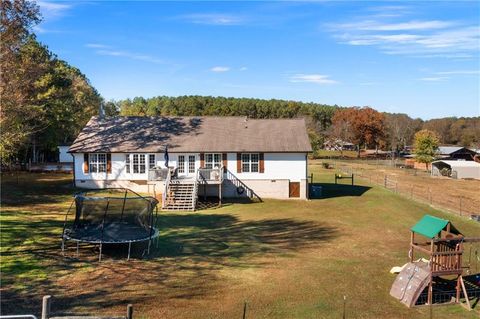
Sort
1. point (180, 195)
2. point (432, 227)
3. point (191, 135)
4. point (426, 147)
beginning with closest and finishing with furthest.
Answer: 1. point (432, 227)
2. point (180, 195)
3. point (191, 135)
4. point (426, 147)

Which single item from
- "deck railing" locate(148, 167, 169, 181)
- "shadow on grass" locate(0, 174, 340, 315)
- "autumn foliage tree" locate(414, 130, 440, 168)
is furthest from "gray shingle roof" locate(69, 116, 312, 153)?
"autumn foliage tree" locate(414, 130, 440, 168)

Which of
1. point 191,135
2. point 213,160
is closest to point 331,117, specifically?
point 191,135

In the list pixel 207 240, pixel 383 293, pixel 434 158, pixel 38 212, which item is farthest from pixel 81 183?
pixel 434 158

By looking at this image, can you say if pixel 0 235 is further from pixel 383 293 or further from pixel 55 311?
pixel 383 293

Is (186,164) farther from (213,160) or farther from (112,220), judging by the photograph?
(112,220)

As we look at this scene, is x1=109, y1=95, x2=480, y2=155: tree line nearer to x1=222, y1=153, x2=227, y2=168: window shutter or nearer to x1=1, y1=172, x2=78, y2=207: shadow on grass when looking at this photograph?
x1=1, y1=172, x2=78, y2=207: shadow on grass

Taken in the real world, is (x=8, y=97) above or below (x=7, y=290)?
above
